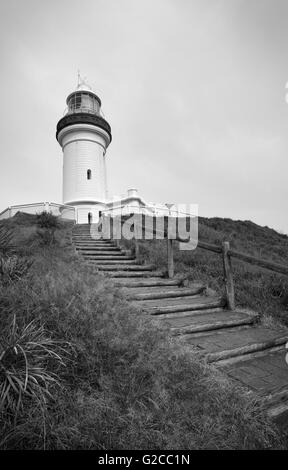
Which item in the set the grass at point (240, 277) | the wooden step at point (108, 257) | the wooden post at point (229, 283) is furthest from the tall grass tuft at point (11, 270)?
the grass at point (240, 277)

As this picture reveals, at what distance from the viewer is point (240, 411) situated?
7.91 feet

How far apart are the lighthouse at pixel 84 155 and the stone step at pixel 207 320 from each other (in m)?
14.3

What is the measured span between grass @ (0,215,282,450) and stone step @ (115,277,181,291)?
2.43 m

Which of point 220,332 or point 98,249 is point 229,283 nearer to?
point 220,332

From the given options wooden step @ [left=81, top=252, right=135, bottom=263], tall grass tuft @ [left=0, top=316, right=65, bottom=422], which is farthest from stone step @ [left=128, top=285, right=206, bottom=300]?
wooden step @ [left=81, top=252, right=135, bottom=263]

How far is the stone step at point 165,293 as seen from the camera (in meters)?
5.27

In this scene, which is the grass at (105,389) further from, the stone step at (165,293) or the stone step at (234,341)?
the stone step at (165,293)

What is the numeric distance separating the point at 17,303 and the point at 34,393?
1.32 metres

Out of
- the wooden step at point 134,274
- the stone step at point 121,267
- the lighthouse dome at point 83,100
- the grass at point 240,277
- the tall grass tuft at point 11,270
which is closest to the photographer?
the tall grass tuft at point 11,270

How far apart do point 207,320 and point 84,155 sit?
1747 cm

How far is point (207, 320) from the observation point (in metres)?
4.46

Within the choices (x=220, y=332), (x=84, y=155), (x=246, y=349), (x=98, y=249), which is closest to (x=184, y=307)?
(x=220, y=332)
